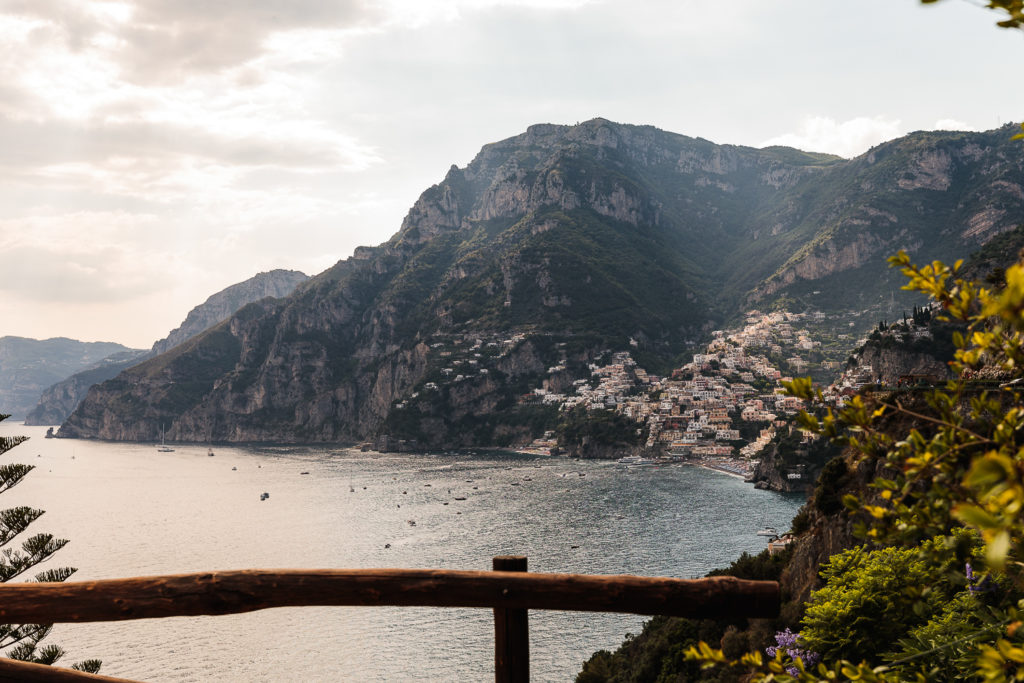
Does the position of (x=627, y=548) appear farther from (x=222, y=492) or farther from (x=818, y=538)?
(x=222, y=492)

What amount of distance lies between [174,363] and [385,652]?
578ft

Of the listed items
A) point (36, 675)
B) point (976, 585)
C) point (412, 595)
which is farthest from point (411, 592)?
point (976, 585)

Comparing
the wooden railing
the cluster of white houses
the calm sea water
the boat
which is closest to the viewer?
the wooden railing

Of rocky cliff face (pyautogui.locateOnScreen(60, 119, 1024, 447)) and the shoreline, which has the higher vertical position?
rocky cliff face (pyautogui.locateOnScreen(60, 119, 1024, 447))

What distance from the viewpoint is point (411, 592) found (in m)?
2.58

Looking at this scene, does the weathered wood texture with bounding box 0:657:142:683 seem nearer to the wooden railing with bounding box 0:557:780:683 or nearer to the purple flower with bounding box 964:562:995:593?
the wooden railing with bounding box 0:557:780:683

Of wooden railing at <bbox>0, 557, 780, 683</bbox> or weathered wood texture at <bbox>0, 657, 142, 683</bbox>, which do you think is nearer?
wooden railing at <bbox>0, 557, 780, 683</bbox>

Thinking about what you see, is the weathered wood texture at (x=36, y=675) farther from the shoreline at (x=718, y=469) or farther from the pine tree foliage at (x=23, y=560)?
the shoreline at (x=718, y=469)

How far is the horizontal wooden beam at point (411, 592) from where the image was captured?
249cm

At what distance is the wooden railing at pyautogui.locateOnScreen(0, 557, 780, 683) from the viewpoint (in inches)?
97.3

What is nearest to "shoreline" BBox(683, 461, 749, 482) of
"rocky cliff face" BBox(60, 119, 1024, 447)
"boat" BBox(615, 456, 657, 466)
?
"boat" BBox(615, 456, 657, 466)

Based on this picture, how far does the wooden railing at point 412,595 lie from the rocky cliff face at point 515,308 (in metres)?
124

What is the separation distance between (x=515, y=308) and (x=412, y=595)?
160965mm

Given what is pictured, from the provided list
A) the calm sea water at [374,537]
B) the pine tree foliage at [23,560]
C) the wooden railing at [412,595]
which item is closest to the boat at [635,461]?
the calm sea water at [374,537]
